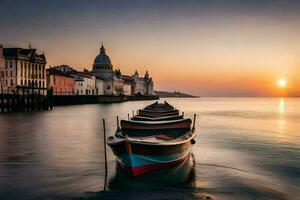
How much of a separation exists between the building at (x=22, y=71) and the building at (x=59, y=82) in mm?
9467

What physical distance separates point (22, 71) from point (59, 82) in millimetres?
26433

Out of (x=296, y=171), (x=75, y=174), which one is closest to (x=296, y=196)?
(x=296, y=171)

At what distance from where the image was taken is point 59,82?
4759 inches

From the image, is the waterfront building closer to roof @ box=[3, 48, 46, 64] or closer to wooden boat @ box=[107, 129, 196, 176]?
roof @ box=[3, 48, 46, 64]

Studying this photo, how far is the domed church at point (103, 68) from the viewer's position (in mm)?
184750

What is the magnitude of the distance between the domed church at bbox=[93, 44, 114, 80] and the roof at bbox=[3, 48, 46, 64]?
252 feet

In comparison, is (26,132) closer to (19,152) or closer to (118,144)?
(19,152)

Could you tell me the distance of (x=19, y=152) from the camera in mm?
23250

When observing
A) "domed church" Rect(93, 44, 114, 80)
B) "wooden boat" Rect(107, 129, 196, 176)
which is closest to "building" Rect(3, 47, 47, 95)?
"wooden boat" Rect(107, 129, 196, 176)

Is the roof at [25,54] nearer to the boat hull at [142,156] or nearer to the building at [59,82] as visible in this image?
the building at [59,82]

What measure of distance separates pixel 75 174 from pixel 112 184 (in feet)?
8.90

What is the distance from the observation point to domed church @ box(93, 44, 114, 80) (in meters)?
185

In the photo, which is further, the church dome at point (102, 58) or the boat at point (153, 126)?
the church dome at point (102, 58)

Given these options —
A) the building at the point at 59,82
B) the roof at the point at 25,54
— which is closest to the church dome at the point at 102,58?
the building at the point at 59,82
